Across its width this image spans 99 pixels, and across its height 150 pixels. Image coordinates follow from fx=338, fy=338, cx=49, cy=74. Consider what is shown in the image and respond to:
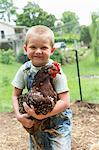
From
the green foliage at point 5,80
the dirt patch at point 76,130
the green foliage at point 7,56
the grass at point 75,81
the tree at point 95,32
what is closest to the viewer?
the dirt patch at point 76,130

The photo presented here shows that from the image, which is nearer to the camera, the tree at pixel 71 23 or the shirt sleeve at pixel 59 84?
the shirt sleeve at pixel 59 84

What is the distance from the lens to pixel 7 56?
4.34m

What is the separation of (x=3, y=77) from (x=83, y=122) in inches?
59.9

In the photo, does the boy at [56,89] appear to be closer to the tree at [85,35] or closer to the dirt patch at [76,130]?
the dirt patch at [76,130]

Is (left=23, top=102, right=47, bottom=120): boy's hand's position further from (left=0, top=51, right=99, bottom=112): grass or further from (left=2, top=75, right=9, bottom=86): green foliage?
(left=2, top=75, right=9, bottom=86): green foliage

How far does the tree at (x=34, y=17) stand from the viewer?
13.8ft

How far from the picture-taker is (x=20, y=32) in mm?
4270

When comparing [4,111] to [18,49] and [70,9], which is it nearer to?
[18,49]

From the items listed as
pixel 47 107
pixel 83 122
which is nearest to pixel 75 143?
pixel 83 122

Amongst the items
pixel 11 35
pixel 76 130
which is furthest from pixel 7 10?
pixel 76 130

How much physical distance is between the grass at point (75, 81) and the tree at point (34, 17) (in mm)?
538

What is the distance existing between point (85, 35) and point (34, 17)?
0.68 metres

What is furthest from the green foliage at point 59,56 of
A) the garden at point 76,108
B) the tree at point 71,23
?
the tree at point 71,23

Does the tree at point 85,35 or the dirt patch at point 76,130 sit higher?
the tree at point 85,35
